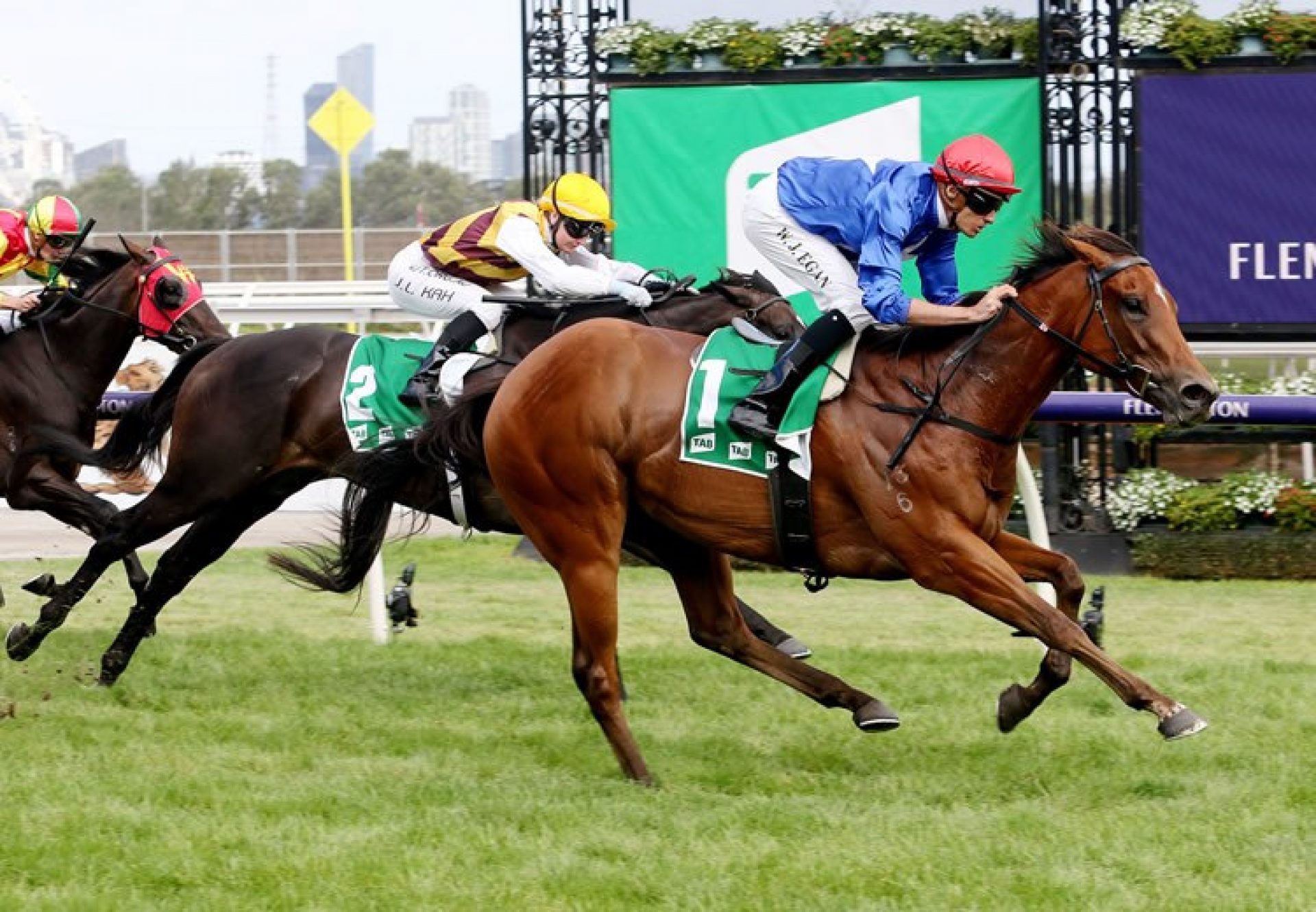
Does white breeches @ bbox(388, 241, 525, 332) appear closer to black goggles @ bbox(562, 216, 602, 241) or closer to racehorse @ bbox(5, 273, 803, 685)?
racehorse @ bbox(5, 273, 803, 685)

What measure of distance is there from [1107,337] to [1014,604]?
0.71 metres

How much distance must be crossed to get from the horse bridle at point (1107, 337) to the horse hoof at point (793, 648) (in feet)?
5.25

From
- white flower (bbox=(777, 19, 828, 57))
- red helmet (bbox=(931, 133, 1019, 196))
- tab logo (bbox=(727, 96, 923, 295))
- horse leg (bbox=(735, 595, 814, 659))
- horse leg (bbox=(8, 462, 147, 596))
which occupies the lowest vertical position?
horse leg (bbox=(735, 595, 814, 659))

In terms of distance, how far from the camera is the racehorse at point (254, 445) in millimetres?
6320

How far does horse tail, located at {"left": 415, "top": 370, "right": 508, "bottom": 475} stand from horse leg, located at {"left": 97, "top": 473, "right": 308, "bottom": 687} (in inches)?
43.6

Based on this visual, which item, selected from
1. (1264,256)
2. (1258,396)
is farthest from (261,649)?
(1264,256)

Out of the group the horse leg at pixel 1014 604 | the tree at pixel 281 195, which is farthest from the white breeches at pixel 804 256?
the tree at pixel 281 195

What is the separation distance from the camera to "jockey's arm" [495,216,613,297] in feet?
20.5

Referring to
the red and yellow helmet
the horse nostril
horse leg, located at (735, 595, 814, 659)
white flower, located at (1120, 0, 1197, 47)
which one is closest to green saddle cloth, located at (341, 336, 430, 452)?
horse leg, located at (735, 595, 814, 659)

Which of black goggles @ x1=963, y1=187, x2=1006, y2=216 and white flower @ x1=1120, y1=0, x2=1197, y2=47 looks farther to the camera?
white flower @ x1=1120, y1=0, x2=1197, y2=47

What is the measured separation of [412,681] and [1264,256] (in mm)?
5109

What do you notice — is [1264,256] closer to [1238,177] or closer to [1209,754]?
[1238,177]

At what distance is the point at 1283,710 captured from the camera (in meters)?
5.66

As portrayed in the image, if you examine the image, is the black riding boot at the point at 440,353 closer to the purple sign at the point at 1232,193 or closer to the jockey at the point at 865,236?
the jockey at the point at 865,236
